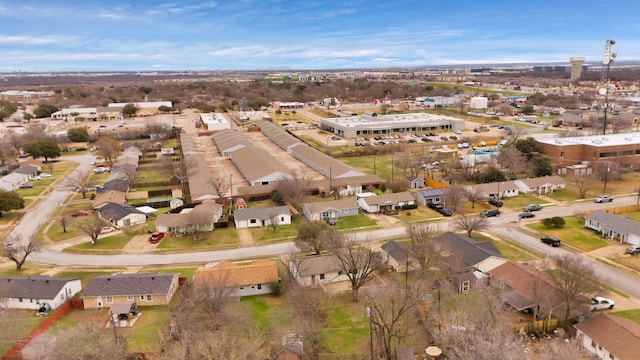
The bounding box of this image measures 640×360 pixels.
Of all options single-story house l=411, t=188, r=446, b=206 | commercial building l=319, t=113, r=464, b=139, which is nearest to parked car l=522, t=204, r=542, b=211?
single-story house l=411, t=188, r=446, b=206

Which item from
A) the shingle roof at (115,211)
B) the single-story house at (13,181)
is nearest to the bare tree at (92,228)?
the shingle roof at (115,211)

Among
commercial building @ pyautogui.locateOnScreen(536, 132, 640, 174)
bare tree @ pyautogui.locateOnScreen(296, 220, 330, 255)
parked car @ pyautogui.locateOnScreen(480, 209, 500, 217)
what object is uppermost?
commercial building @ pyautogui.locateOnScreen(536, 132, 640, 174)

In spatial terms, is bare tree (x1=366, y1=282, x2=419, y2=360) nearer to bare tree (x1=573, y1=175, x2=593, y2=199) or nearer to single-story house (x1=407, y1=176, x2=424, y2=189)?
single-story house (x1=407, y1=176, x2=424, y2=189)

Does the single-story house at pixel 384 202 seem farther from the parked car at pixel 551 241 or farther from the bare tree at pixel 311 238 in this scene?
the parked car at pixel 551 241

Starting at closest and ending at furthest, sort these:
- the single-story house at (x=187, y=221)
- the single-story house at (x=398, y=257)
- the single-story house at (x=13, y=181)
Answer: the single-story house at (x=398, y=257) → the single-story house at (x=187, y=221) → the single-story house at (x=13, y=181)

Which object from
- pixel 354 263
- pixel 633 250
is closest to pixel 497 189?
pixel 633 250

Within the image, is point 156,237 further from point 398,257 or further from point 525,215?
point 525,215
